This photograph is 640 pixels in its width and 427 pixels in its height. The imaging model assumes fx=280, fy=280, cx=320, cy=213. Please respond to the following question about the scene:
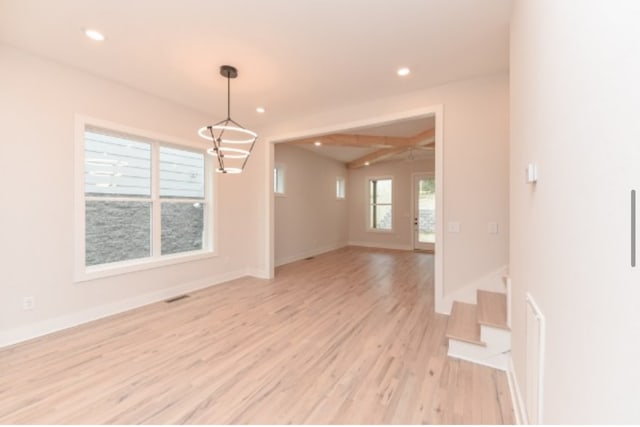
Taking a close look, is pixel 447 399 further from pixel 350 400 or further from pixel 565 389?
pixel 565 389

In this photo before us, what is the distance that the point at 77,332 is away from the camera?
2934 mm

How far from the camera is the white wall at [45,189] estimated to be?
106 inches

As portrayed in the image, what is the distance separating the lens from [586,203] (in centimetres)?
84

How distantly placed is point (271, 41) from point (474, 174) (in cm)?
264

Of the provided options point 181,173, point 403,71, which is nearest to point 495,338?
point 403,71

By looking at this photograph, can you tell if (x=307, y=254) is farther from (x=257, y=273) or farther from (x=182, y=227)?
(x=182, y=227)

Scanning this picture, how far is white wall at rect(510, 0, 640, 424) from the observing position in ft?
2.06

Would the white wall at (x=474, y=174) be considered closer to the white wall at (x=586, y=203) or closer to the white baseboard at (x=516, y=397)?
the white baseboard at (x=516, y=397)

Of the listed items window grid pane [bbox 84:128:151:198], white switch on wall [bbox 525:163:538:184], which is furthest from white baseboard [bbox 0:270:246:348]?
white switch on wall [bbox 525:163:538:184]

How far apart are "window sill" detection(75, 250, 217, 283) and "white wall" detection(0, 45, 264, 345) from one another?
3.0 inches

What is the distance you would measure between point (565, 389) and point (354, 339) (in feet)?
6.57

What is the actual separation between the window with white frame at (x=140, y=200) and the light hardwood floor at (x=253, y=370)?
86cm

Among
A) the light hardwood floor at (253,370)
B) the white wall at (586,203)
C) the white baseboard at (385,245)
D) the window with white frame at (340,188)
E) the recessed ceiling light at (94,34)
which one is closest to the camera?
the white wall at (586,203)

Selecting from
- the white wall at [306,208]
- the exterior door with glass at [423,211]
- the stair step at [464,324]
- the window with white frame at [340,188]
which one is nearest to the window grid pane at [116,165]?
the white wall at [306,208]
